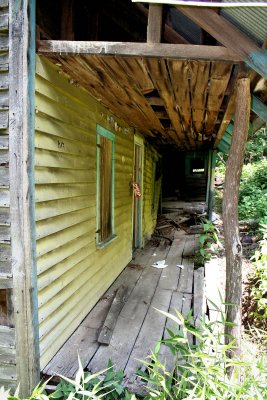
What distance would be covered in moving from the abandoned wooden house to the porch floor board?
0.15 meters

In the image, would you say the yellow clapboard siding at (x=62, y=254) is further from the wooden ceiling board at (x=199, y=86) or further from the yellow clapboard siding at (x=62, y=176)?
the wooden ceiling board at (x=199, y=86)

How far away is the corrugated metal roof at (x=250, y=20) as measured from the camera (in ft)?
5.98

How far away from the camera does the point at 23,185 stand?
221cm

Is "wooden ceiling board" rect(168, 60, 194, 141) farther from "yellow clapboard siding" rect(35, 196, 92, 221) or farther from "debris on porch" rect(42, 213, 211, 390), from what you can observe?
"debris on porch" rect(42, 213, 211, 390)

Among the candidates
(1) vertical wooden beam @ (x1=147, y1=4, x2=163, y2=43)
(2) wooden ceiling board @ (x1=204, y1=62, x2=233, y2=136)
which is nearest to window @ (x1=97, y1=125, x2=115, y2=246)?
(2) wooden ceiling board @ (x1=204, y1=62, x2=233, y2=136)

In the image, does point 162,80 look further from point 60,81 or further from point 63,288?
point 63,288

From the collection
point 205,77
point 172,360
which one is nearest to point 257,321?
point 172,360

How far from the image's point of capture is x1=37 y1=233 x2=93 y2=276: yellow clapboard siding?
2482 millimetres

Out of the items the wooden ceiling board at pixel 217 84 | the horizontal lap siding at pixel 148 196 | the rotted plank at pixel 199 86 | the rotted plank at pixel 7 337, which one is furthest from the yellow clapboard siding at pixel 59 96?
the horizontal lap siding at pixel 148 196

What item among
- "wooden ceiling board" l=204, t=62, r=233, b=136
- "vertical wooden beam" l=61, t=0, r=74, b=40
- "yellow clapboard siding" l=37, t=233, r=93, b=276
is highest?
"vertical wooden beam" l=61, t=0, r=74, b=40

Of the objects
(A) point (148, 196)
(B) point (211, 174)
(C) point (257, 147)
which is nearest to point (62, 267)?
(A) point (148, 196)

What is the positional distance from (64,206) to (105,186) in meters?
1.37

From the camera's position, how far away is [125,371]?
8.28ft

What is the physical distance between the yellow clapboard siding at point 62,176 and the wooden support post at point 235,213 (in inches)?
56.7
